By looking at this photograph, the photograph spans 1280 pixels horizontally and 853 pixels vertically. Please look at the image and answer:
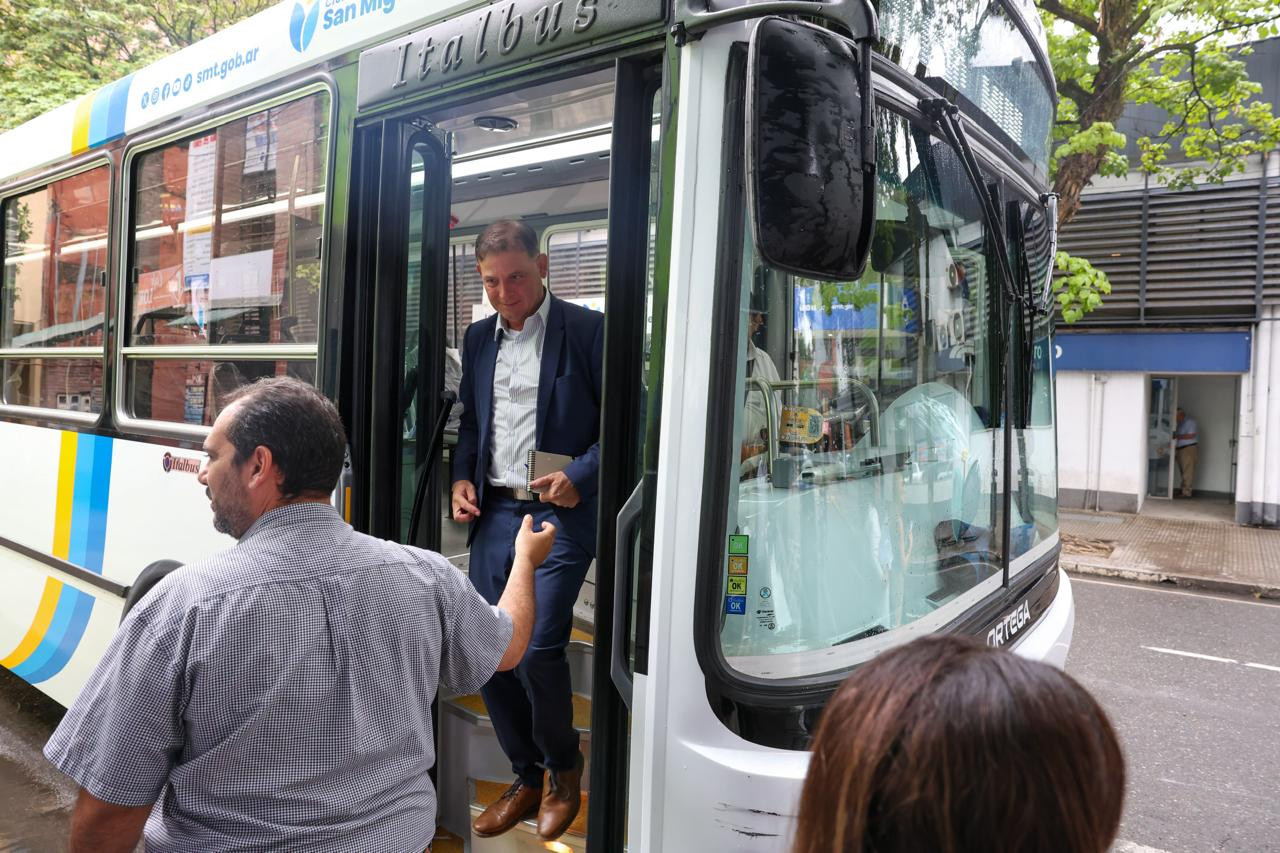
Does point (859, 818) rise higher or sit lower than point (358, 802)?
higher

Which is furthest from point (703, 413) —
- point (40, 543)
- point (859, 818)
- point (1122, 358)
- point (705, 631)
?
point (1122, 358)

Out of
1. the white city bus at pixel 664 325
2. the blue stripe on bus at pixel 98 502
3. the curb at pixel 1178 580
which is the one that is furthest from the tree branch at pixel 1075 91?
the blue stripe on bus at pixel 98 502

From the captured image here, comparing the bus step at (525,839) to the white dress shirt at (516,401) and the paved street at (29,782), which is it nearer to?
the white dress shirt at (516,401)

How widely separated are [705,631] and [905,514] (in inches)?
27.8

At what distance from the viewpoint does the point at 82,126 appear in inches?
160

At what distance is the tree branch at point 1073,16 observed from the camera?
29.9ft

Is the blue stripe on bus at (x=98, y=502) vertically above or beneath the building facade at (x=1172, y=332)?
beneath

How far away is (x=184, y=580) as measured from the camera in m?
1.58

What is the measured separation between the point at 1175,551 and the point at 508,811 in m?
10.7

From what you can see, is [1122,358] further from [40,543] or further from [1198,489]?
[40,543]

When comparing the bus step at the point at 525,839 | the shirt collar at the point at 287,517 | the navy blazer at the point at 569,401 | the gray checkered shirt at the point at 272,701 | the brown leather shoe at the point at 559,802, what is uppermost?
the navy blazer at the point at 569,401

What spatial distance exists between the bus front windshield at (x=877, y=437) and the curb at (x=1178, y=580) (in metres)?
8.39

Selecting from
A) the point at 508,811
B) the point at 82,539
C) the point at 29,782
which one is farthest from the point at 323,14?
the point at 29,782

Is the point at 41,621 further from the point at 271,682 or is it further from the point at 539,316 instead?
the point at 271,682
